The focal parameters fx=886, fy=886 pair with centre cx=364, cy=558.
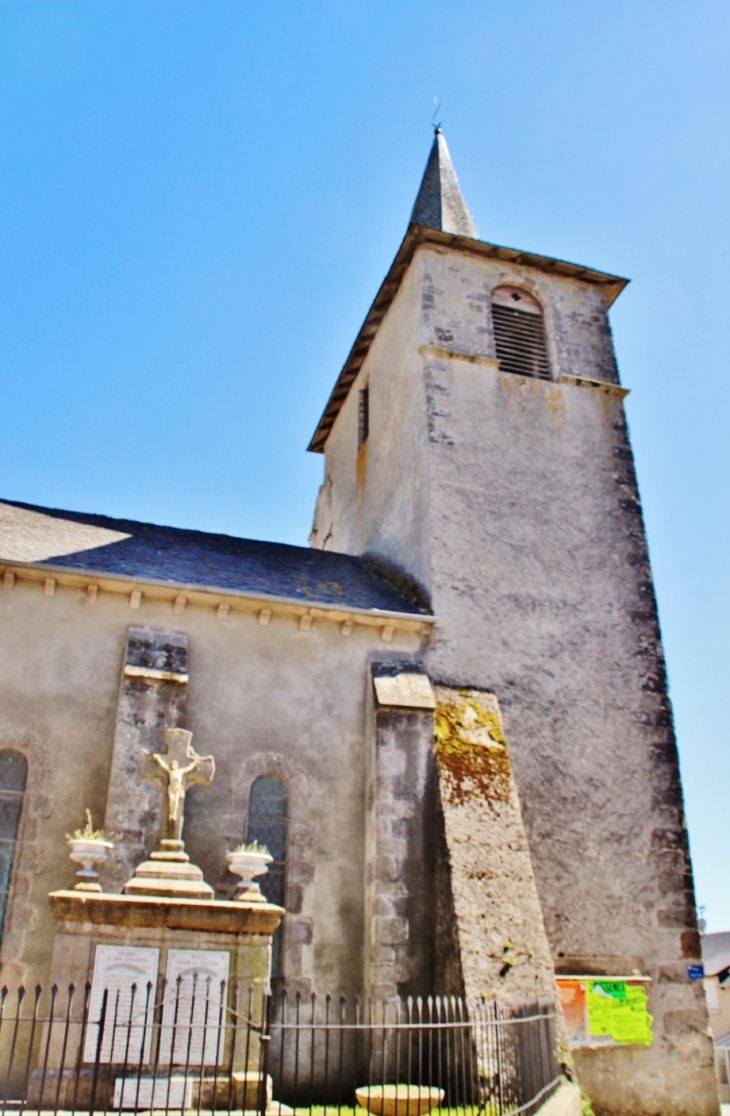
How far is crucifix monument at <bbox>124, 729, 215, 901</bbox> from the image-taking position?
27.1ft

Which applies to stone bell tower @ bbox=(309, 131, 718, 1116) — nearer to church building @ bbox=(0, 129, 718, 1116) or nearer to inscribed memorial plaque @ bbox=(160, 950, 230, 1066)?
church building @ bbox=(0, 129, 718, 1116)

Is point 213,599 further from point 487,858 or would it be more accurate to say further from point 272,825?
point 487,858

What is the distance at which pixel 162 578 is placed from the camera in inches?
468

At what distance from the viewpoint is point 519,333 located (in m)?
16.2

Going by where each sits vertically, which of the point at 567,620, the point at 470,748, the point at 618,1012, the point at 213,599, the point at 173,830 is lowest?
the point at 618,1012

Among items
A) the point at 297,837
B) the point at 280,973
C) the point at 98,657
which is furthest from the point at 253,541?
the point at 280,973

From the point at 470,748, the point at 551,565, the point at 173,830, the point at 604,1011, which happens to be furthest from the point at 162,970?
the point at 551,565

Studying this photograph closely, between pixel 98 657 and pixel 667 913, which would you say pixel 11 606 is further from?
pixel 667 913

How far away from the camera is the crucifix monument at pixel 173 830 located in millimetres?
8258

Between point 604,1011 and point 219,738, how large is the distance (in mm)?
5860

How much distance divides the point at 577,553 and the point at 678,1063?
714 cm

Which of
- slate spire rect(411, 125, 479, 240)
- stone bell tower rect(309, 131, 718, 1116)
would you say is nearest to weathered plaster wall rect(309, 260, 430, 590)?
stone bell tower rect(309, 131, 718, 1116)

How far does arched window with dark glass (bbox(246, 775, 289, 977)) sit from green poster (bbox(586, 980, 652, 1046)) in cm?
405

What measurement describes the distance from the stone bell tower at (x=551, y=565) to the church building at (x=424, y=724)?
47mm
